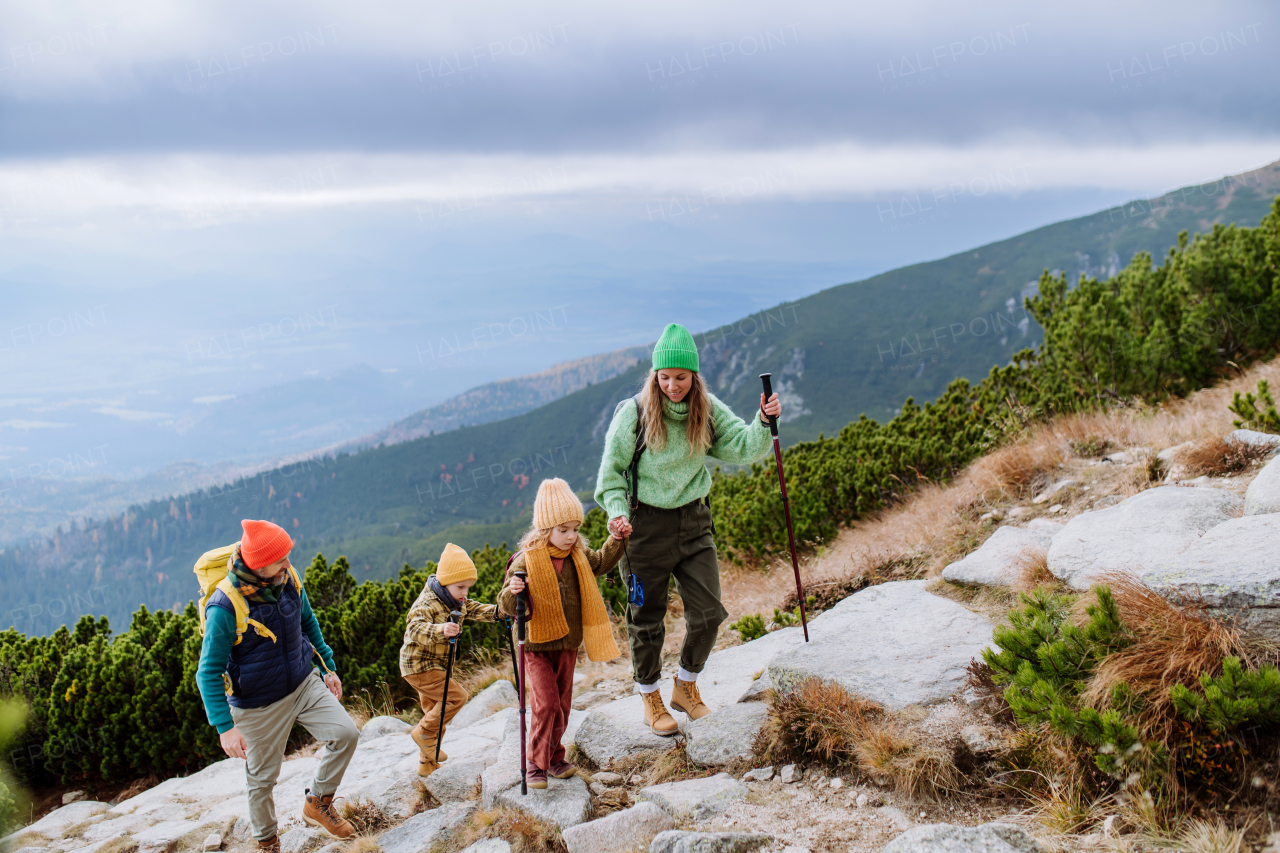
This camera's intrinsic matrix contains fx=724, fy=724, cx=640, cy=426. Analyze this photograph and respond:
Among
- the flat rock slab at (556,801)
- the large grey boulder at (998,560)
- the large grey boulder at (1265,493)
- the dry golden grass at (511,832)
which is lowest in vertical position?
the dry golden grass at (511,832)

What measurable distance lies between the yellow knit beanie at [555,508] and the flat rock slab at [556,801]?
63.9 inches

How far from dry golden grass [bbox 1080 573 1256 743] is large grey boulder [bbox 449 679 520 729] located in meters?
5.52

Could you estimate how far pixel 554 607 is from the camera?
4512 millimetres

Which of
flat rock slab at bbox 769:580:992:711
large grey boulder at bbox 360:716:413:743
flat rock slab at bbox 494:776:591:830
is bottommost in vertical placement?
large grey boulder at bbox 360:716:413:743

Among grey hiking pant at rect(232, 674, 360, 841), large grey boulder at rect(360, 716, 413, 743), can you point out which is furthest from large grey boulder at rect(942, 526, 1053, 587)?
large grey boulder at rect(360, 716, 413, 743)

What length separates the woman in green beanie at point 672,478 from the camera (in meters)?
4.66

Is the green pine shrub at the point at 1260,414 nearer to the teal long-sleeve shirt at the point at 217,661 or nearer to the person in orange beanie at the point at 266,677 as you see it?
the person in orange beanie at the point at 266,677

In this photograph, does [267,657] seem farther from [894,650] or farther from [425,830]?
[894,650]

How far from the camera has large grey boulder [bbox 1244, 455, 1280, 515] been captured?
15.1 feet

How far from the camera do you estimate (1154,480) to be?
6.55m

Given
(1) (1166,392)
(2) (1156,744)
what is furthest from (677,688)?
(1) (1166,392)

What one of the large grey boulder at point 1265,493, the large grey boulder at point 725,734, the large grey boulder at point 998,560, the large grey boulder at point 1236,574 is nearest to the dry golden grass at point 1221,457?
the large grey boulder at point 1265,493

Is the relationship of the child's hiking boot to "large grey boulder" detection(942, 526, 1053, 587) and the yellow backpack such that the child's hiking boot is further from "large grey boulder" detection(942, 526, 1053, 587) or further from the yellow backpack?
"large grey boulder" detection(942, 526, 1053, 587)

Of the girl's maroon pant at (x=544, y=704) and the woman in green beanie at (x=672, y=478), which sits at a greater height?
the woman in green beanie at (x=672, y=478)
